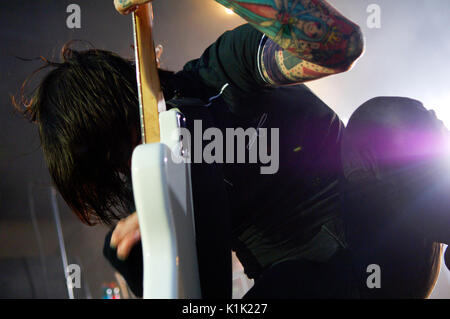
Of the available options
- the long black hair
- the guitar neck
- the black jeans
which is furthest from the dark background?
the black jeans

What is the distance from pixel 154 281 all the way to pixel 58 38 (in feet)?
5.68

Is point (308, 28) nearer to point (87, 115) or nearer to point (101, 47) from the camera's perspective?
point (87, 115)

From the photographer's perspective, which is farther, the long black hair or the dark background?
the dark background

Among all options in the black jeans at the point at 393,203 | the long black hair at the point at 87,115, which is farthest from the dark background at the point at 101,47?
the black jeans at the point at 393,203

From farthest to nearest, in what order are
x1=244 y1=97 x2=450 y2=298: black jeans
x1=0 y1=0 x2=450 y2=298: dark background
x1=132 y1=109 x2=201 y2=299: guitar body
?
x1=0 y1=0 x2=450 y2=298: dark background < x1=244 y1=97 x2=450 y2=298: black jeans < x1=132 y1=109 x2=201 y2=299: guitar body

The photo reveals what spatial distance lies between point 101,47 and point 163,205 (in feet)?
5.46

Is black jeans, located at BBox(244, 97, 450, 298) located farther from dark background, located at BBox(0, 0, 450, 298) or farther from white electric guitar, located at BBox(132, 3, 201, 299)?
dark background, located at BBox(0, 0, 450, 298)

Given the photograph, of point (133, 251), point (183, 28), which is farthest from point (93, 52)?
point (183, 28)

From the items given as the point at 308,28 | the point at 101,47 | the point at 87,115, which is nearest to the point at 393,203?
the point at 308,28

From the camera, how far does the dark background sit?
5.43 ft

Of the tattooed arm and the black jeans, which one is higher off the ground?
the tattooed arm

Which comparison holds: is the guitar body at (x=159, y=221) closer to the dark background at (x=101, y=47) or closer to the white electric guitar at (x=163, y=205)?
the white electric guitar at (x=163, y=205)

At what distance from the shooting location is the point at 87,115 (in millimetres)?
587

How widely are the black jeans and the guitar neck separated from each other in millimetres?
314
